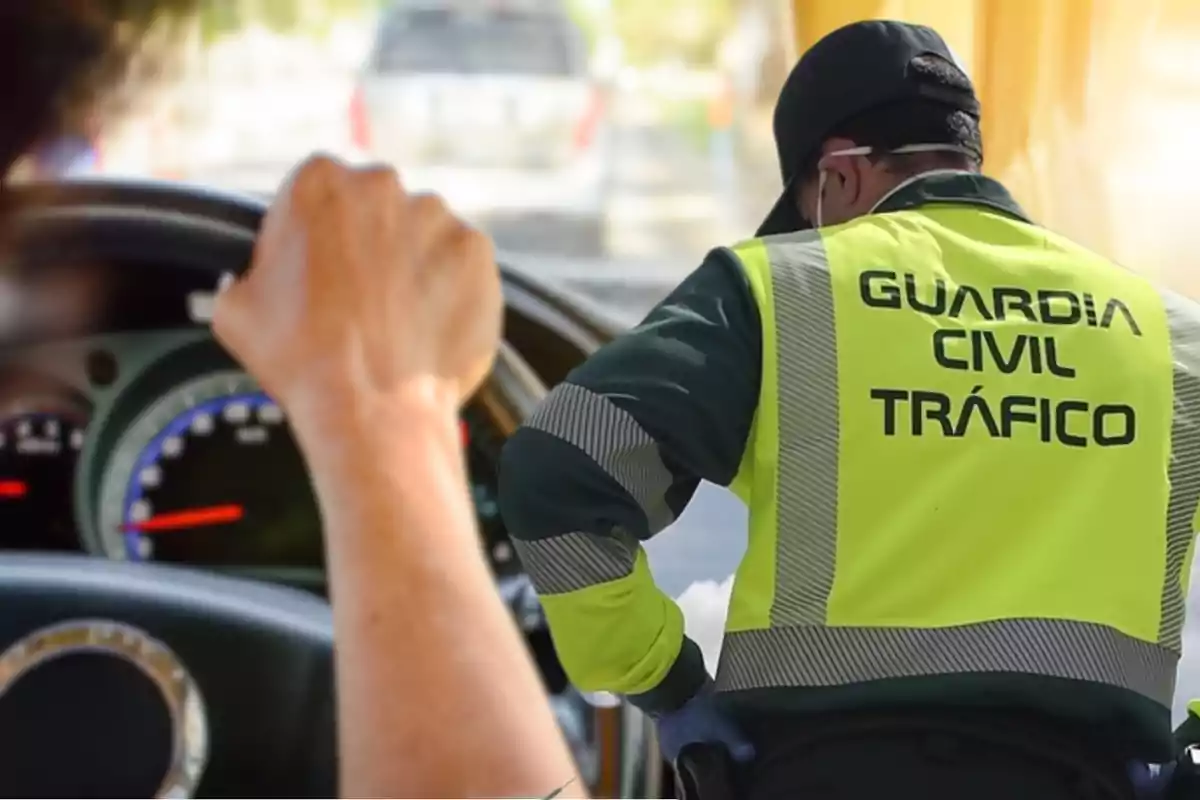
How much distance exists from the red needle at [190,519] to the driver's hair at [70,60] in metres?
0.47

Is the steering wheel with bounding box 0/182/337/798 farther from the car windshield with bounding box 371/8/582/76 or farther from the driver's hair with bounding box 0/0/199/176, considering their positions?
the car windshield with bounding box 371/8/582/76

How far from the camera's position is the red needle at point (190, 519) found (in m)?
1.67

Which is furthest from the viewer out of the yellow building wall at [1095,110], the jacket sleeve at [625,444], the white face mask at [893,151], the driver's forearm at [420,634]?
the yellow building wall at [1095,110]

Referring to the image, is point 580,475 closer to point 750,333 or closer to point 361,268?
point 750,333

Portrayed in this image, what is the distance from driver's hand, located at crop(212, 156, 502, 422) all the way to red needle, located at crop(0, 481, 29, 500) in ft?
1.05

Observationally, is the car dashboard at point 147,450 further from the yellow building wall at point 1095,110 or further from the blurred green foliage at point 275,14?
the yellow building wall at point 1095,110

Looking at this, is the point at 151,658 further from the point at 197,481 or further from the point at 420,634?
the point at 420,634

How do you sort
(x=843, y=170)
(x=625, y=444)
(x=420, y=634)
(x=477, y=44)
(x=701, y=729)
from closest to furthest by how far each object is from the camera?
(x=625, y=444), (x=701, y=729), (x=843, y=170), (x=420, y=634), (x=477, y=44)

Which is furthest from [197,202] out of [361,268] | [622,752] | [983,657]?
[983,657]

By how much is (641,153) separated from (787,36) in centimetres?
22

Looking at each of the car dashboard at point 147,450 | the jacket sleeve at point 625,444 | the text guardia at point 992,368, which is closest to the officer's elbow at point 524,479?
the jacket sleeve at point 625,444

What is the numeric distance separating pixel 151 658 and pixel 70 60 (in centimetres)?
73

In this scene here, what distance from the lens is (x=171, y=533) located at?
1.67 metres

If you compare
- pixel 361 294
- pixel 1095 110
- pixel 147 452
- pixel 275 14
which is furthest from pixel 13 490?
pixel 1095 110
